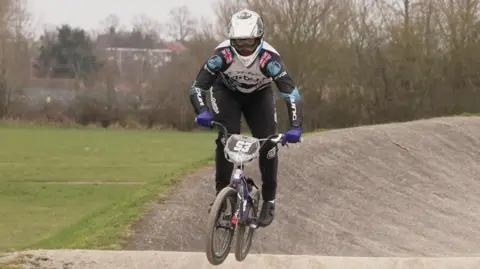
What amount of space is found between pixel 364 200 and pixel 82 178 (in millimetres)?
20090

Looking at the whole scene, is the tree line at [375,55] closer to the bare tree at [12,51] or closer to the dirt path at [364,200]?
the bare tree at [12,51]

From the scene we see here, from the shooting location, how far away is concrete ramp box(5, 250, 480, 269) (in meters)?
8.57

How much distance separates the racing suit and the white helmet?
0.07m

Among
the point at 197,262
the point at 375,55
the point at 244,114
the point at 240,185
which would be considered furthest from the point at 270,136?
the point at 375,55

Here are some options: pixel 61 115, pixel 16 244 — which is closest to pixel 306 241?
pixel 16 244

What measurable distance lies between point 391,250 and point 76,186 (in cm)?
1992

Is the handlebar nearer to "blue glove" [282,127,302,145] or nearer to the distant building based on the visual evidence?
"blue glove" [282,127,302,145]

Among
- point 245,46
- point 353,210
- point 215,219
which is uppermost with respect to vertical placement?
point 245,46

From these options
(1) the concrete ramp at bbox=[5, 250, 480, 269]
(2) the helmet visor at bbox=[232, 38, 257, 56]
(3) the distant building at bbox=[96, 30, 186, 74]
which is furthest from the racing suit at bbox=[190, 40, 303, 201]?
(3) the distant building at bbox=[96, 30, 186, 74]

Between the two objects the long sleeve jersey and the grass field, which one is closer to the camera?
the long sleeve jersey

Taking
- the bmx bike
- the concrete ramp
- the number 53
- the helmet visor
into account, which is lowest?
the concrete ramp

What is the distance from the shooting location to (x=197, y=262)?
28.6ft

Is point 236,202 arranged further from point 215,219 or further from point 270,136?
point 270,136

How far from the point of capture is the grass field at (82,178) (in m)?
13.7
